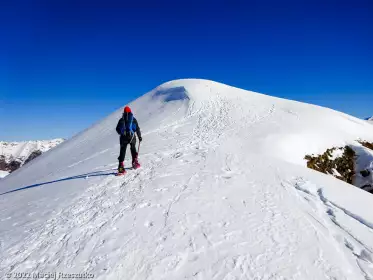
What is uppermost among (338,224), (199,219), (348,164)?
(199,219)

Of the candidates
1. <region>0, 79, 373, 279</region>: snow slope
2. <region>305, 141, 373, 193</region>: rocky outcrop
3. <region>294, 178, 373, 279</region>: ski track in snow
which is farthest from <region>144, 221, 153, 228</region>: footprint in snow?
<region>305, 141, 373, 193</region>: rocky outcrop

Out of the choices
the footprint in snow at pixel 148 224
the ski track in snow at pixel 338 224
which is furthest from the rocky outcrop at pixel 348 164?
the footprint in snow at pixel 148 224

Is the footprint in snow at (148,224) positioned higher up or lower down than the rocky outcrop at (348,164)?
higher up

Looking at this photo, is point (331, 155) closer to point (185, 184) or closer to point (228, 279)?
point (185, 184)

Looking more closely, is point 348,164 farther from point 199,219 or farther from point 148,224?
point 148,224

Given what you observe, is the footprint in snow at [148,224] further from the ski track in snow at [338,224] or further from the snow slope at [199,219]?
the ski track in snow at [338,224]

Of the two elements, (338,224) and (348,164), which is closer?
(338,224)

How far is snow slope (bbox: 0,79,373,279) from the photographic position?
496 cm

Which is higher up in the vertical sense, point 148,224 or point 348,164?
point 148,224

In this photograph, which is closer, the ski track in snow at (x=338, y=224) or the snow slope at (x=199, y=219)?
the snow slope at (x=199, y=219)

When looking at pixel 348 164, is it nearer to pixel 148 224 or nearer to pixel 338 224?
pixel 338 224

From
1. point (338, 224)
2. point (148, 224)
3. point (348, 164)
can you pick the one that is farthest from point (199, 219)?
point (348, 164)

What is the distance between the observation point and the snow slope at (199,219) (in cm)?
496

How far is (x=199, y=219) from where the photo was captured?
6492 mm
